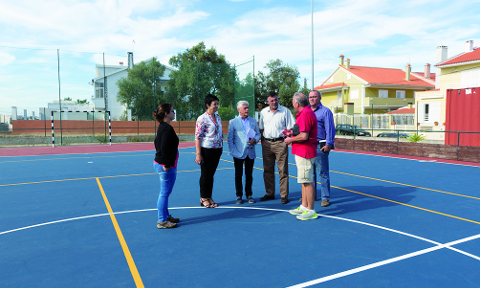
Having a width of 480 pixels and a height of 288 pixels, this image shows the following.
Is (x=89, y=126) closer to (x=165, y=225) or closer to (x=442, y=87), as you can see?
(x=165, y=225)

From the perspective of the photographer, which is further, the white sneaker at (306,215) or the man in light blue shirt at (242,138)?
the man in light blue shirt at (242,138)

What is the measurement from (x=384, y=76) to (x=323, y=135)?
133 ft

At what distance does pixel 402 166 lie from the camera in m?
10.5

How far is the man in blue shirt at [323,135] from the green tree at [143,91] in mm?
19847

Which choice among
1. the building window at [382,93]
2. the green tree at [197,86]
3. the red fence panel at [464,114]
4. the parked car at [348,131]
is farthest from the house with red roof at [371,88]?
the red fence panel at [464,114]

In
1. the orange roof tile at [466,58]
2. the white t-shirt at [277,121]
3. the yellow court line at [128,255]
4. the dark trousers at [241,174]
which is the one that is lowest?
the yellow court line at [128,255]

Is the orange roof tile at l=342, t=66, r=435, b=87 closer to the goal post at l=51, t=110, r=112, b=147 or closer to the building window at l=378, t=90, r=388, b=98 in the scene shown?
the building window at l=378, t=90, r=388, b=98

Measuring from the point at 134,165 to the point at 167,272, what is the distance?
8764 millimetres

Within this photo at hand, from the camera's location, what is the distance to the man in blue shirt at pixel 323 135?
5715 mm

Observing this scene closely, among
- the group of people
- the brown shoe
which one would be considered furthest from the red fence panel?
the brown shoe

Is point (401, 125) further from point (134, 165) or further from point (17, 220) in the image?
point (17, 220)

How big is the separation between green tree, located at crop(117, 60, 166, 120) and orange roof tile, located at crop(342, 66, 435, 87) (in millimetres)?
25545

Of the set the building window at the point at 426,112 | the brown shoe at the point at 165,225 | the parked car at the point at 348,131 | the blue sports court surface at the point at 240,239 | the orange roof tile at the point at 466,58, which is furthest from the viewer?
the building window at the point at 426,112

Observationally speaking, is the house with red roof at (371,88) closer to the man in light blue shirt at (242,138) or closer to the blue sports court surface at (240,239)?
the blue sports court surface at (240,239)
